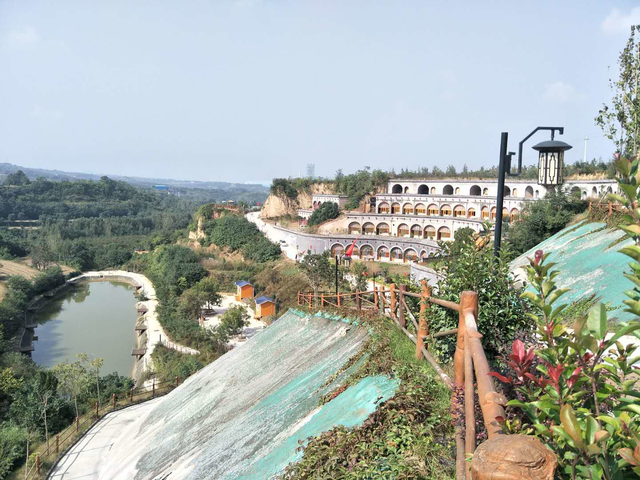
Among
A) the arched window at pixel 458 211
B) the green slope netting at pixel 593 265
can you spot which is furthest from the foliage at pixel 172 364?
the arched window at pixel 458 211

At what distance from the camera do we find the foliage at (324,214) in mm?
32469

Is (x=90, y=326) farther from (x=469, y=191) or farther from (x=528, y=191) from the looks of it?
(x=528, y=191)

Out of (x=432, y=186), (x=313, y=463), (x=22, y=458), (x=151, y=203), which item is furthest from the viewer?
(x=151, y=203)

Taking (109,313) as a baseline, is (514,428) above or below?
above

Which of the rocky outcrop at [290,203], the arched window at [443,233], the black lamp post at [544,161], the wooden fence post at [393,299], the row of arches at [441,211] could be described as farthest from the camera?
the rocky outcrop at [290,203]

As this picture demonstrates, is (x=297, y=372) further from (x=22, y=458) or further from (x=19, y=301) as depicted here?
(x=19, y=301)

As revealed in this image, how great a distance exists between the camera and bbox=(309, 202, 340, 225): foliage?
32.5m

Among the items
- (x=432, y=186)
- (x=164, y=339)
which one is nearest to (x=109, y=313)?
(x=164, y=339)

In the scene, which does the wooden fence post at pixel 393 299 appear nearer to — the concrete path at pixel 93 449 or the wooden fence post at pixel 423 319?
the wooden fence post at pixel 423 319

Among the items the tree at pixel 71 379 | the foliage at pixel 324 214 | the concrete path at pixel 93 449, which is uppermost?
the foliage at pixel 324 214

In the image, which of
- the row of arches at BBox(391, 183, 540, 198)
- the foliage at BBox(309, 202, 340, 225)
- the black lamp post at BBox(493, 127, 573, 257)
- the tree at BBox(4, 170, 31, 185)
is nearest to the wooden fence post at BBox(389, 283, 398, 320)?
the black lamp post at BBox(493, 127, 573, 257)

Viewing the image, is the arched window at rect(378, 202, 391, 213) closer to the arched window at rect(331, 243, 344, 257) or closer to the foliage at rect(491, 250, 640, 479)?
the arched window at rect(331, 243, 344, 257)

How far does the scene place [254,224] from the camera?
1476 inches

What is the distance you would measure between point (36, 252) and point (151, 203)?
49668mm
